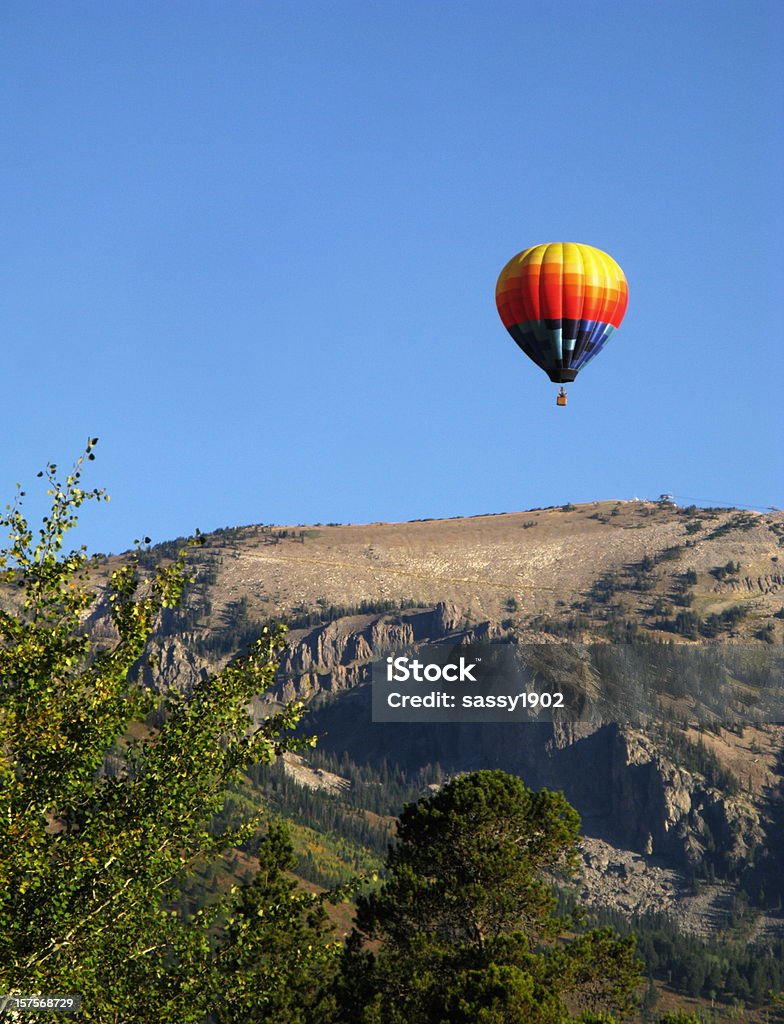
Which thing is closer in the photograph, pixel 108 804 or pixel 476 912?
pixel 108 804

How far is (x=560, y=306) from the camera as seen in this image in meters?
108

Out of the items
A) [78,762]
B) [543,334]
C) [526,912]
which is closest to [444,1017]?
[526,912]

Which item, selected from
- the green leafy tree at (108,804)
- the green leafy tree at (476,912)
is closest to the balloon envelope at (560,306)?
the green leafy tree at (476,912)

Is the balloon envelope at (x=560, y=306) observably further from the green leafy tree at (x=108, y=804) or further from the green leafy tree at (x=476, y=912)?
the green leafy tree at (x=108, y=804)

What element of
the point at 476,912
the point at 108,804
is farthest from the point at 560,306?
the point at 108,804

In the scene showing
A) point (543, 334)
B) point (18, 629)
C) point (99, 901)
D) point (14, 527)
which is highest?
point (543, 334)

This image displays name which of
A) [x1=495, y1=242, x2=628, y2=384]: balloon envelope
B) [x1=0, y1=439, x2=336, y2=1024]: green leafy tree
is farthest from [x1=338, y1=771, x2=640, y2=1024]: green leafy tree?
[x1=495, y1=242, x2=628, y2=384]: balloon envelope

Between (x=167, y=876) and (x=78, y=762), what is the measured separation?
277 cm

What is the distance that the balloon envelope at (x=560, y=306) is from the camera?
10719cm

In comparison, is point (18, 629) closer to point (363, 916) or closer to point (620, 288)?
point (363, 916)

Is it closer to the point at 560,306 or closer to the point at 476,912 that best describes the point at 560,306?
the point at 560,306

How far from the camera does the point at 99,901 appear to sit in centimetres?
2670

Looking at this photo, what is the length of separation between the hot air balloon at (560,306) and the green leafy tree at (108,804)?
262ft

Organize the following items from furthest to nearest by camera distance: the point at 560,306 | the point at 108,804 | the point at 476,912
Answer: the point at 560,306 → the point at 476,912 → the point at 108,804
